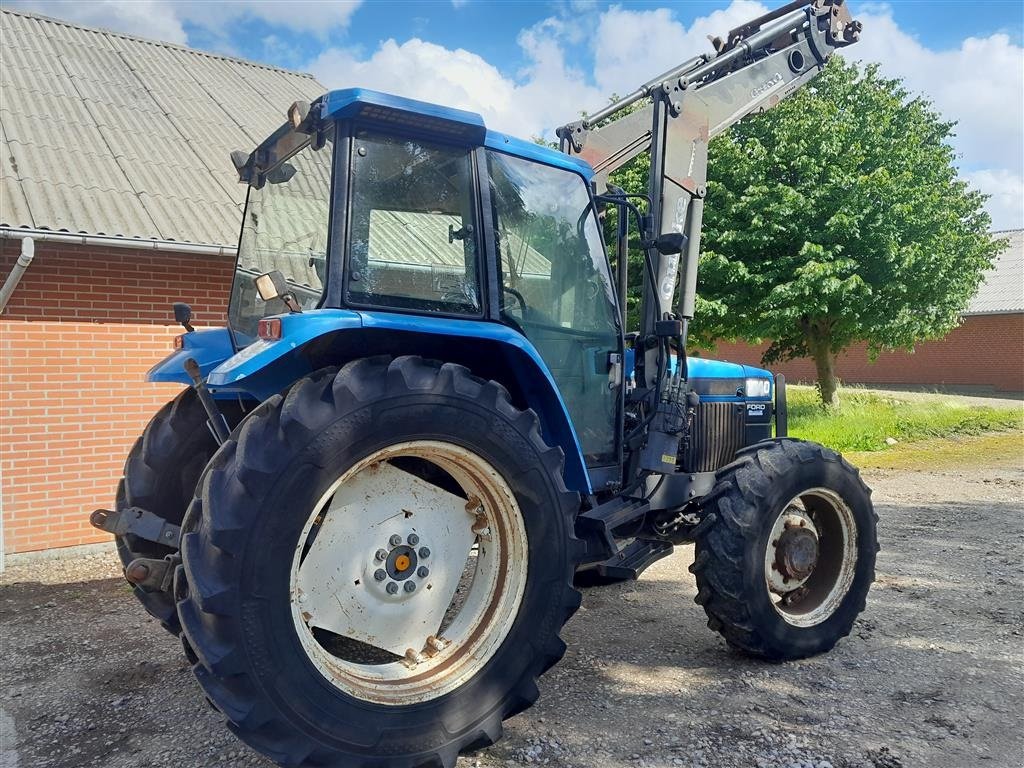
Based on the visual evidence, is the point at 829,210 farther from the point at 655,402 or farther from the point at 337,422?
the point at 337,422

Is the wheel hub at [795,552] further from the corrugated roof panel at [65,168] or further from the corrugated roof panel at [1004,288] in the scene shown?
the corrugated roof panel at [1004,288]

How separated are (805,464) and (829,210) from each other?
1026cm

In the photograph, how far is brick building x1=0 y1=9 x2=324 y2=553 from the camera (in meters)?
6.30

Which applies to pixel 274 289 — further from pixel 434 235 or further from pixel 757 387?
pixel 757 387

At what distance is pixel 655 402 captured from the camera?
4.23 meters

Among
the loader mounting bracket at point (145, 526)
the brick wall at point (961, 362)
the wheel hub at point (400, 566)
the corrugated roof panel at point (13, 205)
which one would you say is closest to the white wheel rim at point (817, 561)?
the wheel hub at point (400, 566)

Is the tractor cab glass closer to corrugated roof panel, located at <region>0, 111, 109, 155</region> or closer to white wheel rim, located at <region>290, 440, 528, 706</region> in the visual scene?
white wheel rim, located at <region>290, 440, 528, 706</region>

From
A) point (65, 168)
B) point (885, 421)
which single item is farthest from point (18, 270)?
point (885, 421)

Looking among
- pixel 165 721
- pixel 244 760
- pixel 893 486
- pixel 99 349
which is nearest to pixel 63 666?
pixel 165 721

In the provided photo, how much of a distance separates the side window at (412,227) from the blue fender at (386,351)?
0.38 ft

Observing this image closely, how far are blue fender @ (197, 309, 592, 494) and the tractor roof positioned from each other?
75 centimetres

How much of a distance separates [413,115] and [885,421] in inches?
498

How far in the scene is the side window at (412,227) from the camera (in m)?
3.11

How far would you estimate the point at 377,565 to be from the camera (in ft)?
9.85
